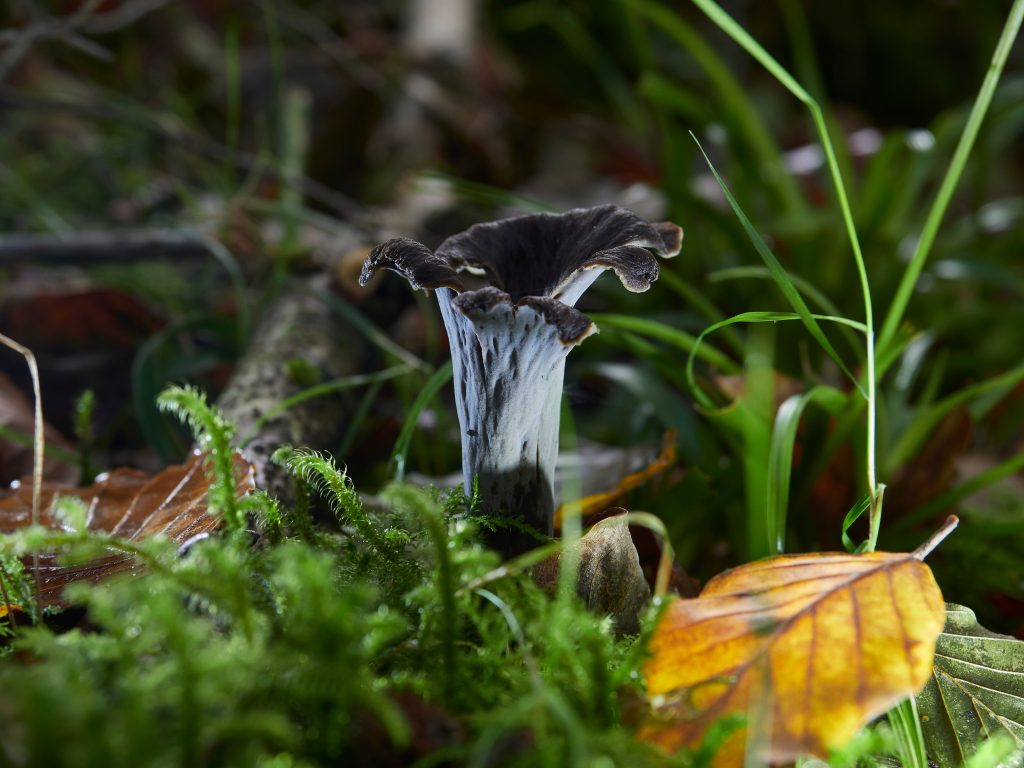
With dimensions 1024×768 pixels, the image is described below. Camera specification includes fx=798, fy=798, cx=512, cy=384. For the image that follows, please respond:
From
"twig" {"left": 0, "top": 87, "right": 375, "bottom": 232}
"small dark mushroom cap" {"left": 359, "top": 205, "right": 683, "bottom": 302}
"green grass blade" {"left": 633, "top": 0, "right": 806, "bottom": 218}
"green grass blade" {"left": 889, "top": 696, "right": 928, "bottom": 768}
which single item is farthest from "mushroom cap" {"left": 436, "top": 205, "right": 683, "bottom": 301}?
"green grass blade" {"left": 633, "top": 0, "right": 806, "bottom": 218}

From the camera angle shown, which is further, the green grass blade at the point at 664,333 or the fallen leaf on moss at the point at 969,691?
the green grass blade at the point at 664,333

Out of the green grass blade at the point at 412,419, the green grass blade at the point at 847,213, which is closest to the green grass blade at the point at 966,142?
the green grass blade at the point at 847,213

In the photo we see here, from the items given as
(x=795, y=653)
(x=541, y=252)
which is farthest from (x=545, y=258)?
(x=795, y=653)

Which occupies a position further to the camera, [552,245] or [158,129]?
[158,129]

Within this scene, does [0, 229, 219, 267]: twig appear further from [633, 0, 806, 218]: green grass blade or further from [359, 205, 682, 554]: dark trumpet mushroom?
[633, 0, 806, 218]: green grass blade

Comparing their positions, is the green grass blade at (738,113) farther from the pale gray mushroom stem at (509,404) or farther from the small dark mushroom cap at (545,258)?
the pale gray mushroom stem at (509,404)

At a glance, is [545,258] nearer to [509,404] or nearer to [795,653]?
[509,404]

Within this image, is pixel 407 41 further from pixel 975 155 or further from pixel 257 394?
pixel 257 394
